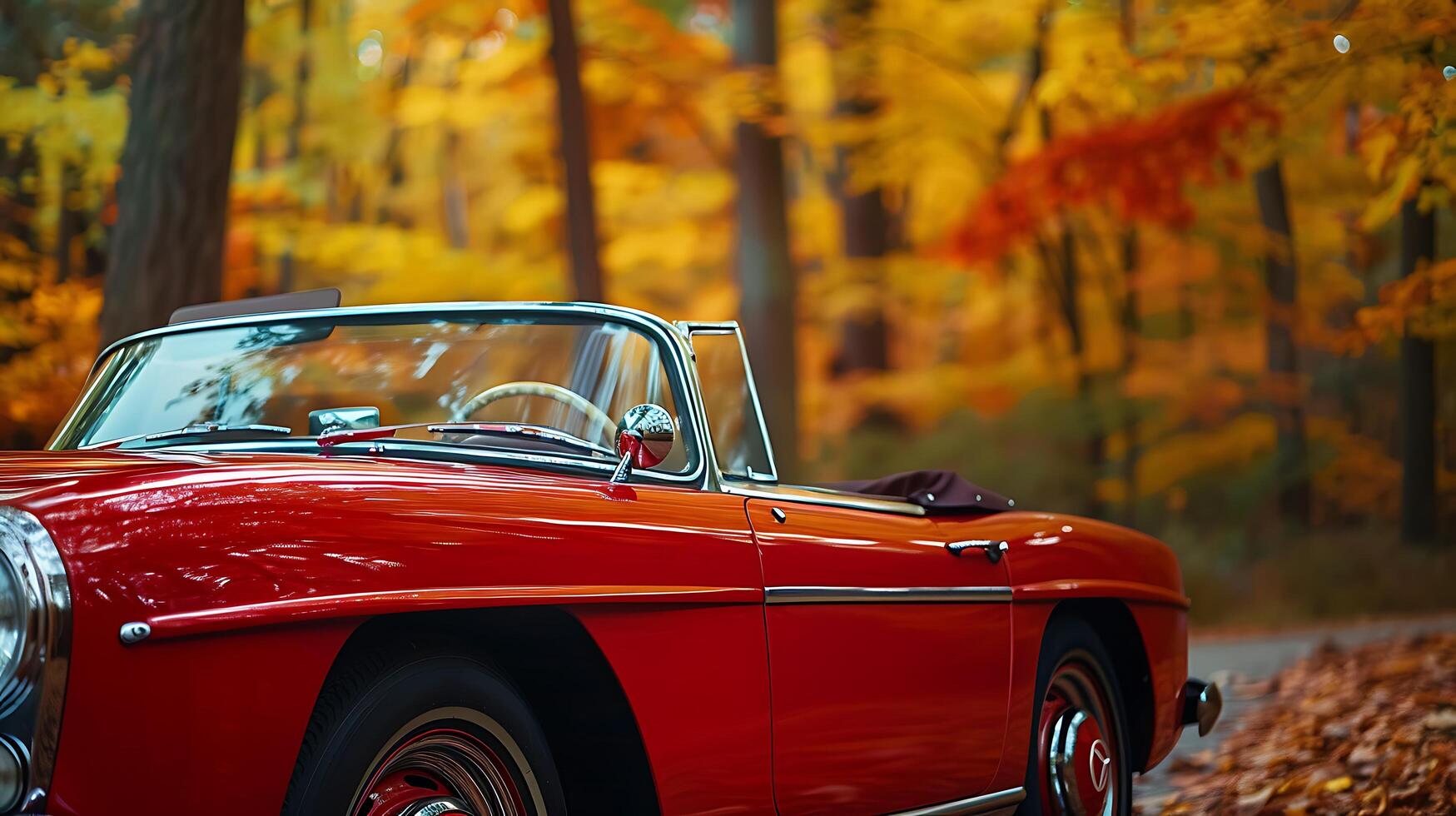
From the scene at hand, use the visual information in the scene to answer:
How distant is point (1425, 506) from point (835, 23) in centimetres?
793

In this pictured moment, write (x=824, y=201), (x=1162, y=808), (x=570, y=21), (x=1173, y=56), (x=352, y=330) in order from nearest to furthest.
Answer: (x=352, y=330) < (x=1162, y=808) < (x=1173, y=56) < (x=570, y=21) < (x=824, y=201)

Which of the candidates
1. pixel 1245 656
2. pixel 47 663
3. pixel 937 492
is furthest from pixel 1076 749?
pixel 1245 656

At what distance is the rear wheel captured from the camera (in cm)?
249

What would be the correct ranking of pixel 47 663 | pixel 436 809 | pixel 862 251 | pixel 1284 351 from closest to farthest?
1. pixel 47 663
2. pixel 436 809
3. pixel 1284 351
4. pixel 862 251

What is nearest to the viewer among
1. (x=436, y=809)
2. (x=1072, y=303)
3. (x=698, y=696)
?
(x=436, y=809)

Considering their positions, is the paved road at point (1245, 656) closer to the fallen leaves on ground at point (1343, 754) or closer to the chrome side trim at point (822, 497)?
the fallen leaves on ground at point (1343, 754)

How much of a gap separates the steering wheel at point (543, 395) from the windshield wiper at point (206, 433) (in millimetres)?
567

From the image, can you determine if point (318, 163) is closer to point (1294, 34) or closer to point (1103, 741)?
point (1294, 34)

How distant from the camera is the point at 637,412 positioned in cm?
344

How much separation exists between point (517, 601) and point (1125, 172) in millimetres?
13239

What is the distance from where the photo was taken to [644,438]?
11.3ft

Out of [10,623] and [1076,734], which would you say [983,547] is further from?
[10,623]

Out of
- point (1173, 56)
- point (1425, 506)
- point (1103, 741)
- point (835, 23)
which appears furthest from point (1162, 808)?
point (835, 23)

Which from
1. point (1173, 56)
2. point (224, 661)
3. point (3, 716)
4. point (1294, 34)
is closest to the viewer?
point (3, 716)
